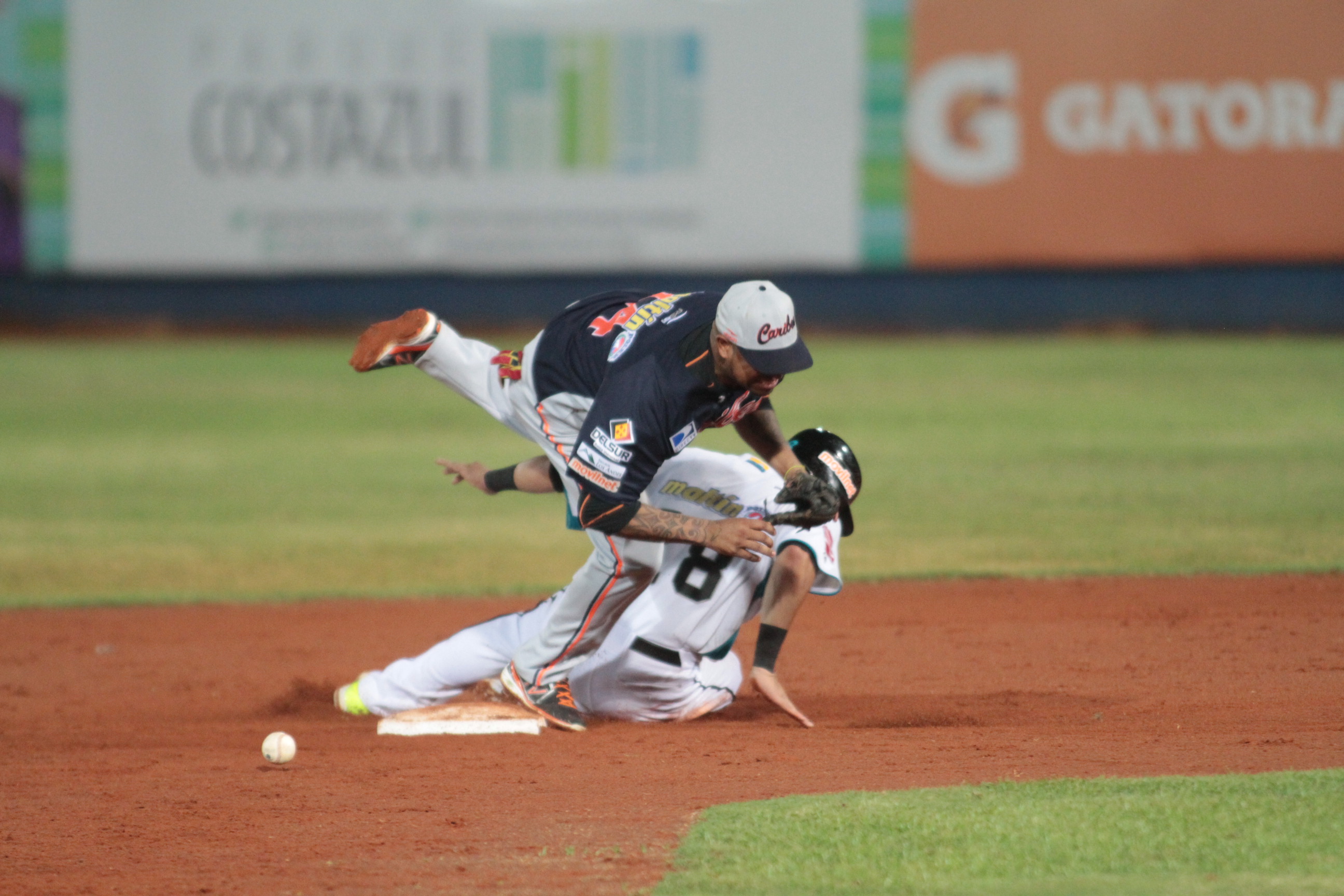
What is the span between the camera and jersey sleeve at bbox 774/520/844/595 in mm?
5703

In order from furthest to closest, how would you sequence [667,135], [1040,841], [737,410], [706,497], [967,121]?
[667,135] → [967,121] → [706,497] → [737,410] → [1040,841]

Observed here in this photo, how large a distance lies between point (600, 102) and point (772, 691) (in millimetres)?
16188

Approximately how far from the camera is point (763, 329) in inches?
193

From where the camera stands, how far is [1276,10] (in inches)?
767

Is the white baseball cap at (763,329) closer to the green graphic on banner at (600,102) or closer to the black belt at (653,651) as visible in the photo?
the black belt at (653,651)

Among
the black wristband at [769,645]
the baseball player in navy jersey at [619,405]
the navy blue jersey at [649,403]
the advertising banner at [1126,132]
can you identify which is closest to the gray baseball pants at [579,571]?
the baseball player in navy jersey at [619,405]

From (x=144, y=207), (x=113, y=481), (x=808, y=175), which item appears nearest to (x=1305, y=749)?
(x=113, y=481)

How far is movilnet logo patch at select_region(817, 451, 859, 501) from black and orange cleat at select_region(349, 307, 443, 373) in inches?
66.9

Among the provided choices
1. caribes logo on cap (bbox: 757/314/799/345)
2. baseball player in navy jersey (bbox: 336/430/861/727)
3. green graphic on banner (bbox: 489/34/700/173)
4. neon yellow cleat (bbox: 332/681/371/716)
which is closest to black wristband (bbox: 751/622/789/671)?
baseball player in navy jersey (bbox: 336/430/861/727)

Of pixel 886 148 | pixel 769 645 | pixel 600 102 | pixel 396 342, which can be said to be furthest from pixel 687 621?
pixel 600 102

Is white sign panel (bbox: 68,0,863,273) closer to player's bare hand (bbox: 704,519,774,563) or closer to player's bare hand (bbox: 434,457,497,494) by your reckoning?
player's bare hand (bbox: 434,457,497,494)

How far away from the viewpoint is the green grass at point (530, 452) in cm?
967

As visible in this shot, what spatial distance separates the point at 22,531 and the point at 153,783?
6627 millimetres

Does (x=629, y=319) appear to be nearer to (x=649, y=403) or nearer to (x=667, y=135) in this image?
(x=649, y=403)
